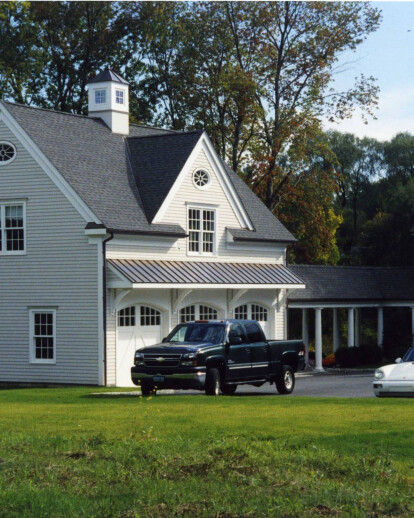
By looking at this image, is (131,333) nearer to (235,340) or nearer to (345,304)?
(235,340)

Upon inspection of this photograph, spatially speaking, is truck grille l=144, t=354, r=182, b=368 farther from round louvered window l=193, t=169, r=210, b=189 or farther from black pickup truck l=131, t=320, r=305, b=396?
round louvered window l=193, t=169, r=210, b=189

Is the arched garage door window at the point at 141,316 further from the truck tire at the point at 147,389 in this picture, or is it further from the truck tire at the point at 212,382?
the truck tire at the point at 212,382

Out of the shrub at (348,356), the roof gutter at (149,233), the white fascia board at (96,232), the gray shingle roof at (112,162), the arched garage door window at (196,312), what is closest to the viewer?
the white fascia board at (96,232)

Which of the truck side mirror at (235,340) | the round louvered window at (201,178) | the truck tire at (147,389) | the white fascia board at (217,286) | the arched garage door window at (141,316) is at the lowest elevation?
the truck tire at (147,389)

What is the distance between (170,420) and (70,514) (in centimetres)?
815

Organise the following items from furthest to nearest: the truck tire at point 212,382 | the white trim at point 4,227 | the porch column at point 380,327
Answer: the porch column at point 380,327 → the white trim at point 4,227 → the truck tire at point 212,382

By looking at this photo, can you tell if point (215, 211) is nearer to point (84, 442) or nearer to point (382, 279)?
point (382, 279)

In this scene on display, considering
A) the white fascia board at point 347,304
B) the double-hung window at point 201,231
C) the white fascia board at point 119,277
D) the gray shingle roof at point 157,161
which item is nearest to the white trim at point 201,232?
the double-hung window at point 201,231

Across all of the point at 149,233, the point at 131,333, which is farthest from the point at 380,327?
the point at 131,333

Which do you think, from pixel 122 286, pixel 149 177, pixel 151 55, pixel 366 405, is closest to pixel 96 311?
pixel 122 286

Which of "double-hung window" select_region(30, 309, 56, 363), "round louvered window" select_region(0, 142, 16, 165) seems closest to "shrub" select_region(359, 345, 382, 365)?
"double-hung window" select_region(30, 309, 56, 363)

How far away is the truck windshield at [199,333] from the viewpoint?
26984 millimetres

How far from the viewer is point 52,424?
1880 centimetres

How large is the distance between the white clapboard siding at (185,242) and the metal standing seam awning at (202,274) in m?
0.27
